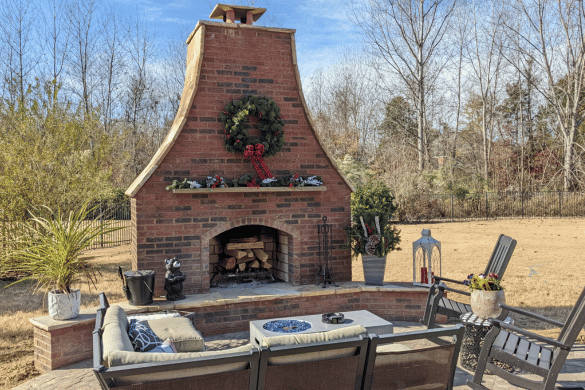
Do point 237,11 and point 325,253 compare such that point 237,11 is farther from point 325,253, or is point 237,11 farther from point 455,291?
point 455,291

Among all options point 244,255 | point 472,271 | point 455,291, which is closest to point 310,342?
point 455,291

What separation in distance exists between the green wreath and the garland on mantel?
1.28ft

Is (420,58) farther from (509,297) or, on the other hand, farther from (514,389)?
(514,389)

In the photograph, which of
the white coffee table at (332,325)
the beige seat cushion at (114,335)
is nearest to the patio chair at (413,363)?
the white coffee table at (332,325)

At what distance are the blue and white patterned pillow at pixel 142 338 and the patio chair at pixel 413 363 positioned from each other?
64.4 inches

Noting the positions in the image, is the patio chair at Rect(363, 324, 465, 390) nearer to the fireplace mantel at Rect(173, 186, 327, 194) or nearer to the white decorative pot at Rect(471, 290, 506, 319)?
the white decorative pot at Rect(471, 290, 506, 319)

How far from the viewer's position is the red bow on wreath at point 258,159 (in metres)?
6.01

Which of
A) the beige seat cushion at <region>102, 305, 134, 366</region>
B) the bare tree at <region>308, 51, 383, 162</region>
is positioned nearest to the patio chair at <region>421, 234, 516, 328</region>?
the beige seat cushion at <region>102, 305, 134, 366</region>

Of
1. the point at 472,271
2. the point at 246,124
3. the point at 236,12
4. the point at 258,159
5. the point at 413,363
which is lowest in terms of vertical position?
the point at 472,271

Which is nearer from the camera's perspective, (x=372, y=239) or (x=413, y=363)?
(x=413, y=363)

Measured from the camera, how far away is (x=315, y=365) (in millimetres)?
2666

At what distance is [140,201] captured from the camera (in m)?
5.70

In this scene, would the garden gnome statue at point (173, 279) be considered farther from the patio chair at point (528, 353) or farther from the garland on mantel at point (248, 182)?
the patio chair at point (528, 353)

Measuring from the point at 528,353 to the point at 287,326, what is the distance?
7.12 ft
